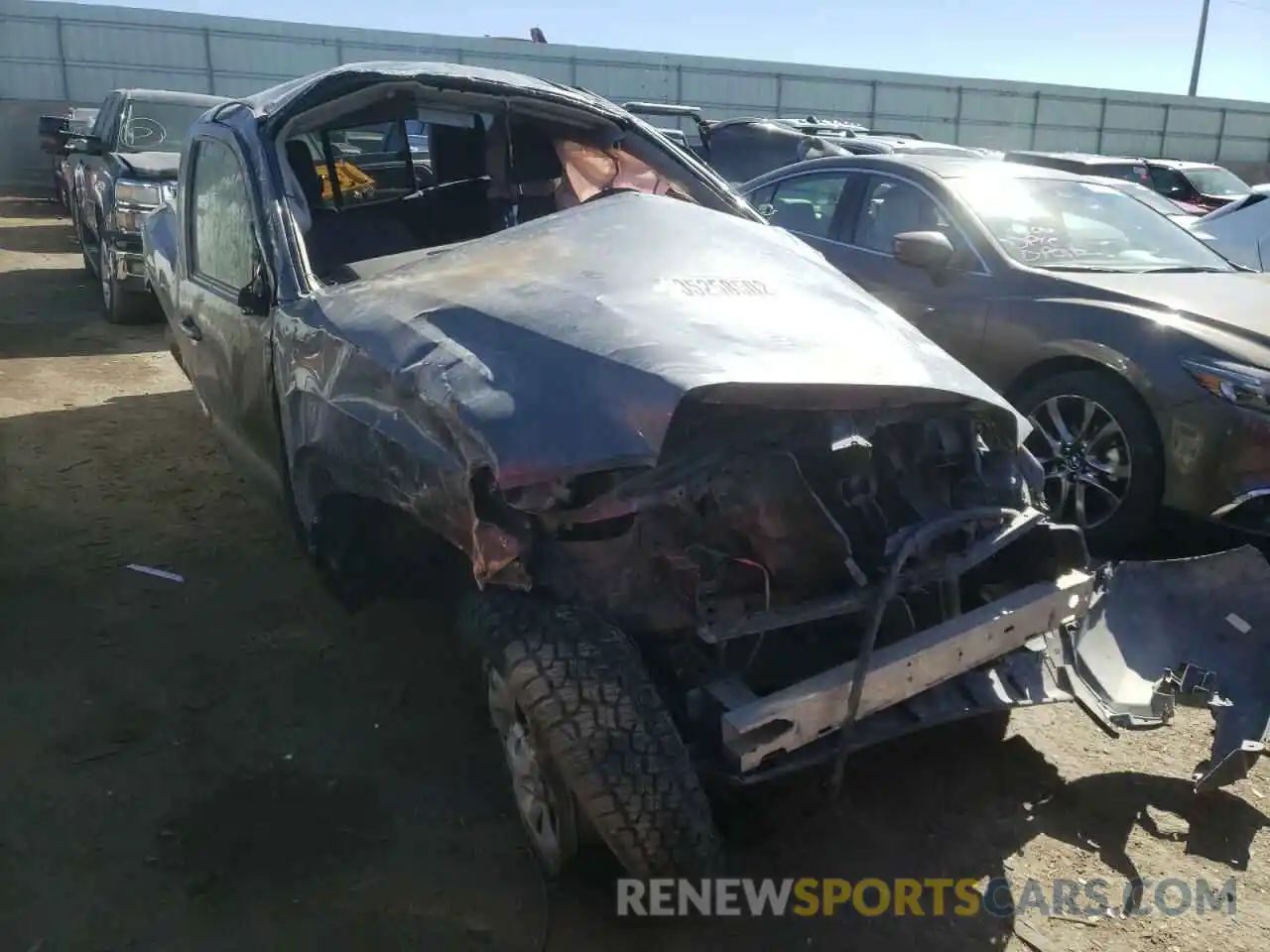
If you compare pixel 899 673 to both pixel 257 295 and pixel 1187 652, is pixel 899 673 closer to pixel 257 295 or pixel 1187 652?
pixel 1187 652

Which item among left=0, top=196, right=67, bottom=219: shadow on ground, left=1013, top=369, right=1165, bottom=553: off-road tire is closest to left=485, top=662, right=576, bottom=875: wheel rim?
left=1013, top=369, right=1165, bottom=553: off-road tire

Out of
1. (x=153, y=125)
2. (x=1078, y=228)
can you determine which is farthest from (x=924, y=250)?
(x=153, y=125)

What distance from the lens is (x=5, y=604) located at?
398 cm

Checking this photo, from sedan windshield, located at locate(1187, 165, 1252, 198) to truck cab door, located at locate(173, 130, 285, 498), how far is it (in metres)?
14.0

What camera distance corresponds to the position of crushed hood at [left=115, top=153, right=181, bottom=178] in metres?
8.27

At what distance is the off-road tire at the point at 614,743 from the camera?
227 cm

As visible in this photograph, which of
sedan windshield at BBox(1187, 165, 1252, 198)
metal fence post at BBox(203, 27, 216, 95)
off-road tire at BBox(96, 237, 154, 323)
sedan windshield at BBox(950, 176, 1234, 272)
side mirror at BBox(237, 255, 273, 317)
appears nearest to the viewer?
side mirror at BBox(237, 255, 273, 317)

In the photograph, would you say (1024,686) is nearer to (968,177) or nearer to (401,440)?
(401,440)

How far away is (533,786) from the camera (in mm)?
2576

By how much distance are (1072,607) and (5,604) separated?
3.89 meters

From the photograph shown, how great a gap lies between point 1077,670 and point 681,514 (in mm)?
1386

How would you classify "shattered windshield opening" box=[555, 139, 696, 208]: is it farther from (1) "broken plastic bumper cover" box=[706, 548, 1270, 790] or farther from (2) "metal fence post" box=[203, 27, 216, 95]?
(2) "metal fence post" box=[203, 27, 216, 95]

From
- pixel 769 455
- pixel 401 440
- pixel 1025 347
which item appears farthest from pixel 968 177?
pixel 401 440

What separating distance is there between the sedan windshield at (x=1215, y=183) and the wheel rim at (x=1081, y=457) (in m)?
11.7
